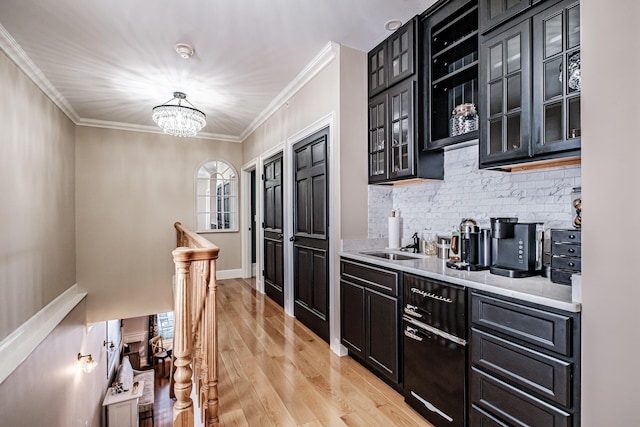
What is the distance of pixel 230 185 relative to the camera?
21.1 ft

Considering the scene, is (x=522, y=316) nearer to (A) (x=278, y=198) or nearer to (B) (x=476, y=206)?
(B) (x=476, y=206)

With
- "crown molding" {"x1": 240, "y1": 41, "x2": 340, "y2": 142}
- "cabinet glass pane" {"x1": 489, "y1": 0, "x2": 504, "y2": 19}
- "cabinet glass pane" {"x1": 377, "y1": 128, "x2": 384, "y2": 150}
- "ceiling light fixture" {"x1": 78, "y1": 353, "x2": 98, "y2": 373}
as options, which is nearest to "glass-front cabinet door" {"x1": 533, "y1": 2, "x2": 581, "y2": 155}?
"cabinet glass pane" {"x1": 489, "y1": 0, "x2": 504, "y2": 19}

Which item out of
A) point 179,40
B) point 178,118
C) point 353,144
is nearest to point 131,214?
point 178,118

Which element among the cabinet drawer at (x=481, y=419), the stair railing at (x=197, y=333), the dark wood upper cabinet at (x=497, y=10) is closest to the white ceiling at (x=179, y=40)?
the dark wood upper cabinet at (x=497, y=10)

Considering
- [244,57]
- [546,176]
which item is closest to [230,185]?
[244,57]

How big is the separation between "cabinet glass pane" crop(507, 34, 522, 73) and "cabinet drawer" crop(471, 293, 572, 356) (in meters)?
1.31

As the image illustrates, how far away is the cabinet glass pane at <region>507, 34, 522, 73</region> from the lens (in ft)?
5.75

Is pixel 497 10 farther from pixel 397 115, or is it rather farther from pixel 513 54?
pixel 397 115

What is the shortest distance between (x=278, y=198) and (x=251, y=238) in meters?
2.33

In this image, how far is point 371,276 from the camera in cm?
245

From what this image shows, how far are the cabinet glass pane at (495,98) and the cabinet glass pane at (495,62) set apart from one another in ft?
0.18

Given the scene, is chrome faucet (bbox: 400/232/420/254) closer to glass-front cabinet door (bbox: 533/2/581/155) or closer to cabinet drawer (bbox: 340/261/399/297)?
cabinet drawer (bbox: 340/261/399/297)

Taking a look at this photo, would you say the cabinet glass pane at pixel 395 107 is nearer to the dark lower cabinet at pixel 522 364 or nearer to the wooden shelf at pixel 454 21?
the wooden shelf at pixel 454 21

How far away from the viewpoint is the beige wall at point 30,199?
3037 mm
